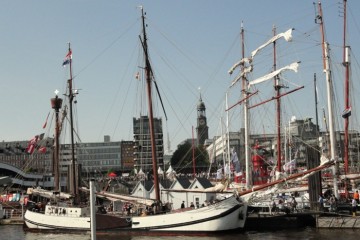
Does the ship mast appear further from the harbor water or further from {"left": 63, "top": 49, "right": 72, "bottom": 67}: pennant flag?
{"left": 63, "top": 49, "right": 72, "bottom": 67}: pennant flag

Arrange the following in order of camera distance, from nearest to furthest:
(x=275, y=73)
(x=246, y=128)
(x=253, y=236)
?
(x=253, y=236) → (x=246, y=128) → (x=275, y=73)

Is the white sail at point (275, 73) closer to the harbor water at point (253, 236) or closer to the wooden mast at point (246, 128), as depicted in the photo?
the wooden mast at point (246, 128)

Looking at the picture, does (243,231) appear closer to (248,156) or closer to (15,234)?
(248,156)

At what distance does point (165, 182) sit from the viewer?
63219 millimetres

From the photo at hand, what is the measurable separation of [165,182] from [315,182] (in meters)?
24.4

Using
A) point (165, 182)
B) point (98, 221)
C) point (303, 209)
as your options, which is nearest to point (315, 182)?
point (303, 209)

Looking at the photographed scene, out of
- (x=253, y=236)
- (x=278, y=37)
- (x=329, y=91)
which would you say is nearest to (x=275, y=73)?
(x=278, y=37)

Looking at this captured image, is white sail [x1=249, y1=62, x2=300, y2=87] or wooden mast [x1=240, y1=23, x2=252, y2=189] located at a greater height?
white sail [x1=249, y1=62, x2=300, y2=87]

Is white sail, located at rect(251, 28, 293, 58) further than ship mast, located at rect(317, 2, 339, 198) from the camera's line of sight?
Yes

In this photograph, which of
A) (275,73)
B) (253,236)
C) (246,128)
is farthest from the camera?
(275,73)

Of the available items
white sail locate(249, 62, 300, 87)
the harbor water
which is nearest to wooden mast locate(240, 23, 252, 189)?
white sail locate(249, 62, 300, 87)

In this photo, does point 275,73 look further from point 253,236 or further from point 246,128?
point 253,236

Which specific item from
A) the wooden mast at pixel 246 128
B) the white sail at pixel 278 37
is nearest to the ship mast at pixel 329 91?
the white sail at pixel 278 37

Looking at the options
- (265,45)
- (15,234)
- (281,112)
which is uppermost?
(265,45)
